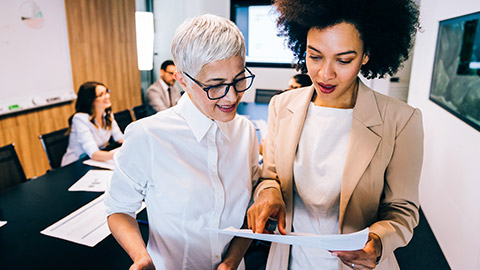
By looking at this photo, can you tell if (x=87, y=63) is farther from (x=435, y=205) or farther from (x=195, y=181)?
(x=435, y=205)

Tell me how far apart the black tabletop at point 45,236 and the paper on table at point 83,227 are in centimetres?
3

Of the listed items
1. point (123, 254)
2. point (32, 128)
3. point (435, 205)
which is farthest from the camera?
point (32, 128)

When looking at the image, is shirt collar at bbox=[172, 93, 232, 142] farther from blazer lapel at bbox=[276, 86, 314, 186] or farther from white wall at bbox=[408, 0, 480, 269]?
white wall at bbox=[408, 0, 480, 269]

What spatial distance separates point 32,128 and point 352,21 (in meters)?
4.36

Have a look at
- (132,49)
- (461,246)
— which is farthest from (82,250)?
(132,49)

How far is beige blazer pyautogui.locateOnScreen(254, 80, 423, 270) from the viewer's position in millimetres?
1003

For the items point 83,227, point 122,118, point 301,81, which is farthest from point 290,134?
point 122,118

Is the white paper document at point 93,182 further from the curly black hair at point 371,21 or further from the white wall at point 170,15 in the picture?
the white wall at point 170,15

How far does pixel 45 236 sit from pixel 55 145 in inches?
63.4

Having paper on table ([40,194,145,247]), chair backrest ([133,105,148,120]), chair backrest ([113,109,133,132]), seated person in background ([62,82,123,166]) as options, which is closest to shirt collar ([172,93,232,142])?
paper on table ([40,194,145,247])

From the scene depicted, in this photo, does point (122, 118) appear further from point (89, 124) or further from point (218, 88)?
point (218, 88)

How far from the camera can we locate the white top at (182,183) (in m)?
1.02

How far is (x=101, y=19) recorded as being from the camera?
4938 millimetres

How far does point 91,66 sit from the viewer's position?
4.87m
